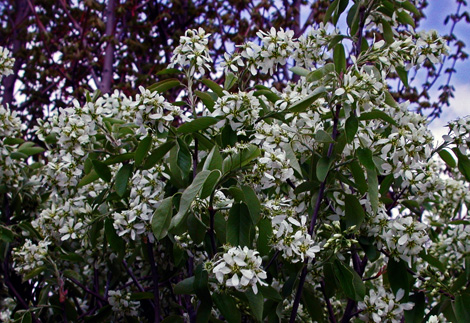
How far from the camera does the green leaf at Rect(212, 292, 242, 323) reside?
1.59 m

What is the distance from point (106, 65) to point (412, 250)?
4194 millimetres

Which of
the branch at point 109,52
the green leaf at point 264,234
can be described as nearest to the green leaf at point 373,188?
the green leaf at point 264,234

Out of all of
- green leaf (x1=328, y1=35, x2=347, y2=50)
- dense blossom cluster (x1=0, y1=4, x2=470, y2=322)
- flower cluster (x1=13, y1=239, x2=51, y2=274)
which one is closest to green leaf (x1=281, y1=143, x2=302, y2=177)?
dense blossom cluster (x1=0, y1=4, x2=470, y2=322)

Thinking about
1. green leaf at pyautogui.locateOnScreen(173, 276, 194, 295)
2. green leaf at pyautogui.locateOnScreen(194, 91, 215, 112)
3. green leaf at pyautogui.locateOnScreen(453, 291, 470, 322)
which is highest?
green leaf at pyautogui.locateOnScreen(194, 91, 215, 112)

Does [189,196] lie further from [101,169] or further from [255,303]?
[101,169]

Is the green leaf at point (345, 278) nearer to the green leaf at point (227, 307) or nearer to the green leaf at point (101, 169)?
the green leaf at point (227, 307)

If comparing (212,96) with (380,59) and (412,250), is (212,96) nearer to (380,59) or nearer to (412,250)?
(380,59)

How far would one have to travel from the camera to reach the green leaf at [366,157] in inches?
64.7

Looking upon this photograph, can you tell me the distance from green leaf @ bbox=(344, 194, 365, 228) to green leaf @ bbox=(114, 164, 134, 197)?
81 centimetres

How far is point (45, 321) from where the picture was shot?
274cm

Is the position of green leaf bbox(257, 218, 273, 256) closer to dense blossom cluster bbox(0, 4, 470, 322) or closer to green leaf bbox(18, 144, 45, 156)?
dense blossom cluster bbox(0, 4, 470, 322)

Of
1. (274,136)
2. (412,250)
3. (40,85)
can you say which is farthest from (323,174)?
(40,85)

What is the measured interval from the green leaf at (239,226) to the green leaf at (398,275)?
62cm

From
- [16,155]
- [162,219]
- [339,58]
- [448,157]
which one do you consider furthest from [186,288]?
[16,155]
